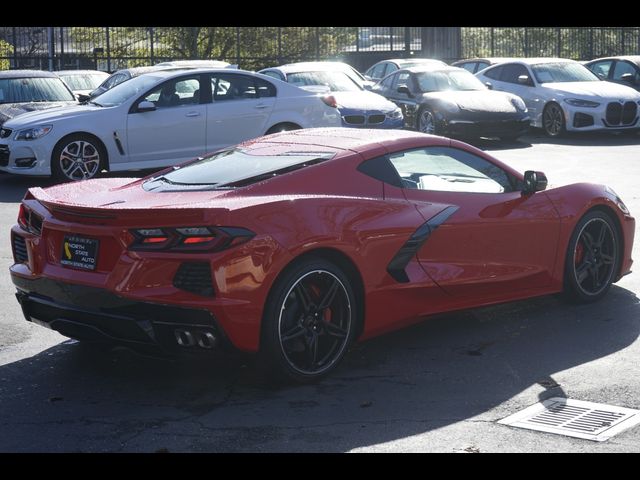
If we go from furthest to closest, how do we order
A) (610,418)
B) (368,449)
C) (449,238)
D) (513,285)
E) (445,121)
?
(445,121), (513,285), (449,238), (610,418), (368,449)

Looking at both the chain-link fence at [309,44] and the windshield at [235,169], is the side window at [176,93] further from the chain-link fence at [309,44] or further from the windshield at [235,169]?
the chain-link fence at [309,44]

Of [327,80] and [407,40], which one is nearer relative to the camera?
[327,80]

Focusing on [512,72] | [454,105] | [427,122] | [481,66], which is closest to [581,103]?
[454,105]

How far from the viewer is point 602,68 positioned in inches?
1008

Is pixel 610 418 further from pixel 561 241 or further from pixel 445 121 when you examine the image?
pixel 445 121

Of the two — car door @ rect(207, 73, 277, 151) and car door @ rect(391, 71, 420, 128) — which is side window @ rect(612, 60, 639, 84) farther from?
car door @ rect(207, 73, 277, 151)

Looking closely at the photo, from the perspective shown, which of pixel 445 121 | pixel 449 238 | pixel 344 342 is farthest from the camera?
pixel 445 121

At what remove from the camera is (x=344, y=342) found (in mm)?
6539

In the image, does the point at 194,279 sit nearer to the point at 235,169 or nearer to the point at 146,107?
the point at 235,169

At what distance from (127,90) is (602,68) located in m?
13.1

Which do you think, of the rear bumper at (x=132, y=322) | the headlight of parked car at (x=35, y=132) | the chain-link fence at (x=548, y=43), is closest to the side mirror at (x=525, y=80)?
the headlight of parked car at (x=35, y=132)
